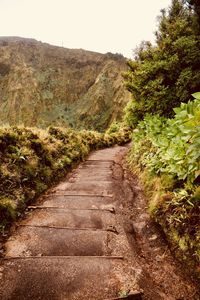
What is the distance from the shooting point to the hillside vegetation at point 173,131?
3.76 meters

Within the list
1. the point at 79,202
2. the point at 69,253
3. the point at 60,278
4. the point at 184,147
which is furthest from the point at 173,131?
the point at 60,278

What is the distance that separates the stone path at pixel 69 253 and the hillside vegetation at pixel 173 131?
2.52ft

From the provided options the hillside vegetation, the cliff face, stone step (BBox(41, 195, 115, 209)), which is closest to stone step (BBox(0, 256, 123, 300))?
the hillside vegetation

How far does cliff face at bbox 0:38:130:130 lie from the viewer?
156 feet

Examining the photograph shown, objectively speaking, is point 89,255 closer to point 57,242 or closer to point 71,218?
point 57,242

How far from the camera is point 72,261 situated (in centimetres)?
360

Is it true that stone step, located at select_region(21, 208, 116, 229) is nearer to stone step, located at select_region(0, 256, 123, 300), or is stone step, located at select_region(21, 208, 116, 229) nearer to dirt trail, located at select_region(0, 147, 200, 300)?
dirt trail, located at select_region(0, 147, 200, 300)

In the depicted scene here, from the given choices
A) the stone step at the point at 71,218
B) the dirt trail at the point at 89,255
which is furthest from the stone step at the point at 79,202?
the stone step at the point at 71,218

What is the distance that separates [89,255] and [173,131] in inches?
112

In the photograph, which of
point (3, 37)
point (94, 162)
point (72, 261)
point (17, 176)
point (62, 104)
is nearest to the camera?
point (72, 261)

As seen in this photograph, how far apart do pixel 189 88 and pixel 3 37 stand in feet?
203

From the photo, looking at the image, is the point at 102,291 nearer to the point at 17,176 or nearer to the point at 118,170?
the point at 17,176

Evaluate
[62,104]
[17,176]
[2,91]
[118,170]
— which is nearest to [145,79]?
[118,170]

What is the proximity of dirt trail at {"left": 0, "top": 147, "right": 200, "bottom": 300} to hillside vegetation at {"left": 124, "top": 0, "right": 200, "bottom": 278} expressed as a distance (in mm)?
322
